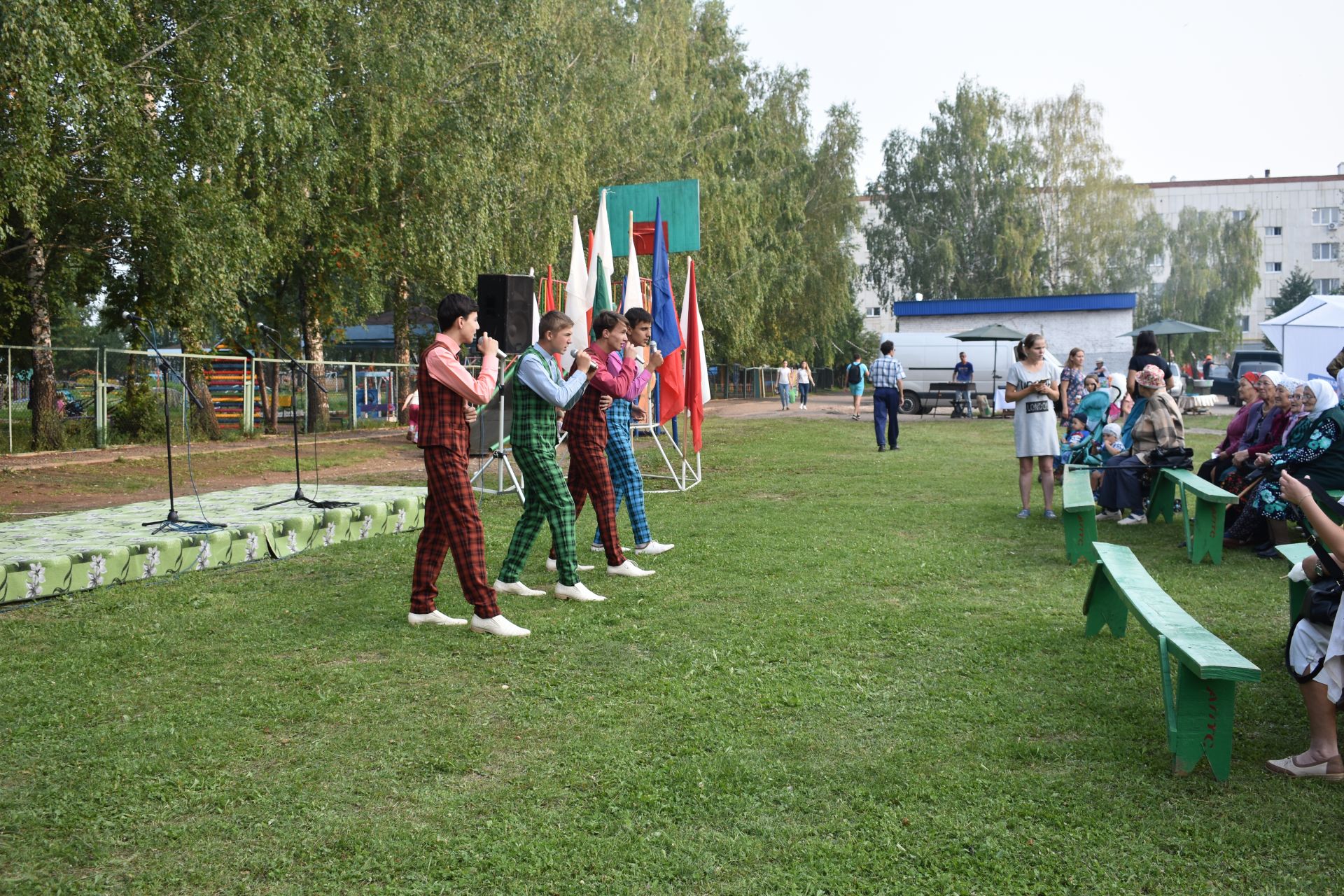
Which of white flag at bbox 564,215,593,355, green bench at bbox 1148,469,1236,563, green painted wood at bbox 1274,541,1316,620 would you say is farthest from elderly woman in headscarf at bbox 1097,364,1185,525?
white flag at bbox 564,215,593,355

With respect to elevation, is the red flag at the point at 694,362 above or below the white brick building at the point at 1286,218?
below

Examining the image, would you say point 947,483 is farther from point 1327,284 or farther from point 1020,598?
point 1327,284

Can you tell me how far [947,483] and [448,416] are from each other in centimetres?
931

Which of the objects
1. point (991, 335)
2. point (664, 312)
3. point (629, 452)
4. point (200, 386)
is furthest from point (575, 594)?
point (991, 335)

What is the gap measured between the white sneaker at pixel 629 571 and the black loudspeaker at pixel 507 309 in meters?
2.52

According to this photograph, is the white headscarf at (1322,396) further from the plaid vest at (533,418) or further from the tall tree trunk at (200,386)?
the tall tree trunk at (200,386)

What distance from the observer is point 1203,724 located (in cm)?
403

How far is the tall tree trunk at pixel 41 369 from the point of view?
723 inches

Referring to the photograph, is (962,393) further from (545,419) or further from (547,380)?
(547,380)

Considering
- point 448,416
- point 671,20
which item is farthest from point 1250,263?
point 448,416

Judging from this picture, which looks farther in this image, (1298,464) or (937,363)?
(937,363)

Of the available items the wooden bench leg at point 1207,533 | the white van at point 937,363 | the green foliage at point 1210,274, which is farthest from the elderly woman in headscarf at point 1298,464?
the green foliage at point 1210,274

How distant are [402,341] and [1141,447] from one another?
21837 mm

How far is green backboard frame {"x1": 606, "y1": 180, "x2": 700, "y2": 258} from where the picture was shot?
14859 mm
